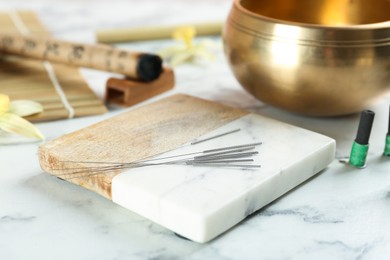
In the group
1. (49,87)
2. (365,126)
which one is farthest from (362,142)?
(49,87)

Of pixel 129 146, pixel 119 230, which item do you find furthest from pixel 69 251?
pixel 129 146

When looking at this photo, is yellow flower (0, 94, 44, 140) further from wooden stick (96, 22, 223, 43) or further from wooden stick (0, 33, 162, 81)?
wooden stick (96, 22, 223, 43)

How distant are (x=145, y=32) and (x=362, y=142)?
0.57 m

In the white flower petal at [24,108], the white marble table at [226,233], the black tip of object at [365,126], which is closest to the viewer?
the white marble table at [226,233]

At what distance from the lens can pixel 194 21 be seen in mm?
1318

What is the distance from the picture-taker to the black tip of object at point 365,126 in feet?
2.41

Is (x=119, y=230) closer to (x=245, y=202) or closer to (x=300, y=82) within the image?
(x=245, y=202)

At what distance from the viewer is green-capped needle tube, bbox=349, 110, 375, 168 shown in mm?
737

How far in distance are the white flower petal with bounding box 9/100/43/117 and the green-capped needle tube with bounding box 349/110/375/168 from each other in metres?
0.41

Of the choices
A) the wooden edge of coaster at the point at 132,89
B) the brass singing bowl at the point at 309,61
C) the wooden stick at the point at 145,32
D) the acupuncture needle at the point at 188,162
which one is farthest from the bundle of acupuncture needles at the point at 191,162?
the wooden stick at the point at 145,32

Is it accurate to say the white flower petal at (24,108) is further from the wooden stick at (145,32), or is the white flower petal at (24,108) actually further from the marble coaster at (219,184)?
the wooden stick at (145,32)

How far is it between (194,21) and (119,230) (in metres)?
0.74

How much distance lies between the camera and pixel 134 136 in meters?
0.77

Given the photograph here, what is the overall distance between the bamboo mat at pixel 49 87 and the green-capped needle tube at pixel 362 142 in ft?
1.15
